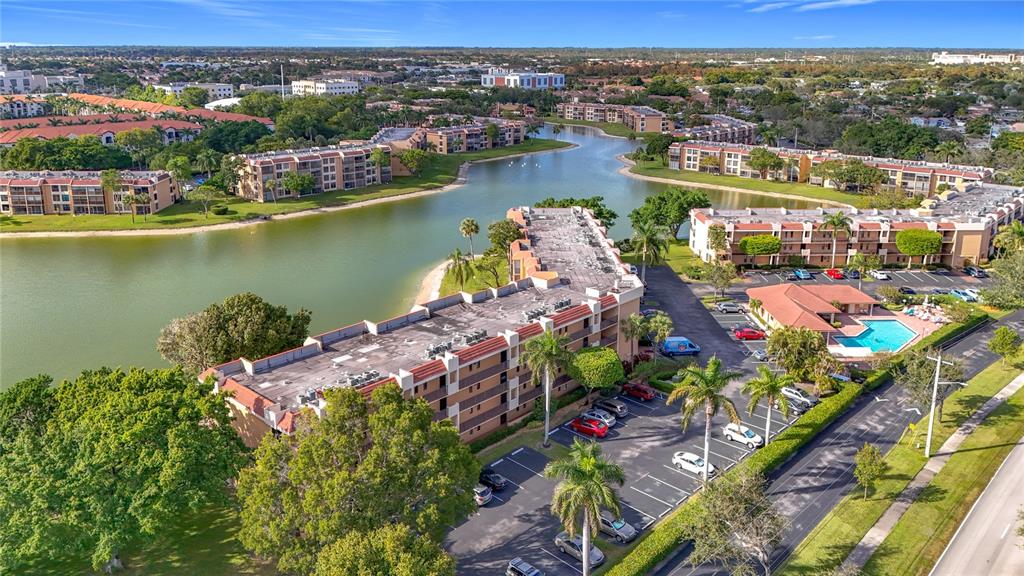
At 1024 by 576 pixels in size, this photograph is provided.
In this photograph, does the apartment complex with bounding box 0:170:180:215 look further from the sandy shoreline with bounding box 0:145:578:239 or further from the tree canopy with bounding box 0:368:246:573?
the tree canopy with bounding box 0:368:246:573

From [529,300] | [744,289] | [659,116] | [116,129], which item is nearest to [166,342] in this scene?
[529,300]

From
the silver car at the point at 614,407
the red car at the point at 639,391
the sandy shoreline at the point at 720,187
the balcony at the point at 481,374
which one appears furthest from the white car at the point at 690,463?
the sandy shoreline at the point at 720,187

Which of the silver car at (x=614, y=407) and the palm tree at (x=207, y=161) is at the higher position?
the palm tree at (x=207, y=161)

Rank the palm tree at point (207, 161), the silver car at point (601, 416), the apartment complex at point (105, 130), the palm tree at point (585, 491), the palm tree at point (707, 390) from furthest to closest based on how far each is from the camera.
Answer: the apartment complex at point (105, 130), the palm tree at point (207, 161), the silver car at point (601, 416), the palm tree at point (707, 390), the palm tree at point (585, 491)

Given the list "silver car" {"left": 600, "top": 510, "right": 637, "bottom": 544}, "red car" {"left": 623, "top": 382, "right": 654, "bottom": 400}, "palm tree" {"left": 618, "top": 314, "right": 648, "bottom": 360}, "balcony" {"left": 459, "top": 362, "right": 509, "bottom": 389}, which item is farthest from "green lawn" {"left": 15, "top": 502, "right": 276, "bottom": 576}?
"palm tree" {"left": 618, "top": 314, "right": 648, "bottom": 360}

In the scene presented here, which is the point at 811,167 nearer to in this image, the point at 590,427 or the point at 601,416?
the point at 601,416

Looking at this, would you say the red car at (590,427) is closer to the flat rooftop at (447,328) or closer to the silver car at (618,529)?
the flat rooftop at (447,328)
